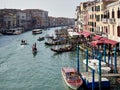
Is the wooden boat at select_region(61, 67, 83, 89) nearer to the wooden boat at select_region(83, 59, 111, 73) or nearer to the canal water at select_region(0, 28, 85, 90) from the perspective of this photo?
the canal water at select_region(0, 28, 85, 90)

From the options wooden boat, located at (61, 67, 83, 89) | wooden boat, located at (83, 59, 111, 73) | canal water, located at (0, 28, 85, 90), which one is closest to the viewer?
wooden boat, located at (61, 67, 83, 89)

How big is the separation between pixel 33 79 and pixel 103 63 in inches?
269

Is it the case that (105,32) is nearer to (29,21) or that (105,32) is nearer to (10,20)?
(10,20)

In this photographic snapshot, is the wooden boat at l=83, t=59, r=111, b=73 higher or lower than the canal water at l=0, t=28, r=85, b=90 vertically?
higher

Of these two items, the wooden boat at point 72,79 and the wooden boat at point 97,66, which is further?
the wooden boat at point 97,66

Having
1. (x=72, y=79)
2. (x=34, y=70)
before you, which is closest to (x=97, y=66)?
(x=72, y=79)

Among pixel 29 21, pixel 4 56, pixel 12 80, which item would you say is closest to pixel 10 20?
pixel 29 21

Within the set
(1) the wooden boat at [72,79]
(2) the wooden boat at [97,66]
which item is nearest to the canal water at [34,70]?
(1) the wooden boat at [72,79]

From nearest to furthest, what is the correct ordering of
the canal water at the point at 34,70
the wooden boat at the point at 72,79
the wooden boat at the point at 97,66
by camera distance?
the wooden boat at the point at 72,79, the canal water at the point at 34,70, the wooden boat at the point at 97,66

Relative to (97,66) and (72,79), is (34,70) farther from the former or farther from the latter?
(72,79)

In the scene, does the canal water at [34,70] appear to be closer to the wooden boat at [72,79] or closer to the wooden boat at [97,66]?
the wooden boat at [72,79]

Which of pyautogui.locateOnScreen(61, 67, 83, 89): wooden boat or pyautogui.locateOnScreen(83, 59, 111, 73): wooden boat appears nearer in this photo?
pyautogui.locateOnScreen(61, 67, 83, 89): wooden boat

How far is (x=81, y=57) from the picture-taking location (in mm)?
37656

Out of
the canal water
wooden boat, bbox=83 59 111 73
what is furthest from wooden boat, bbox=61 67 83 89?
wooden boat, bbox=83 59 111 73
